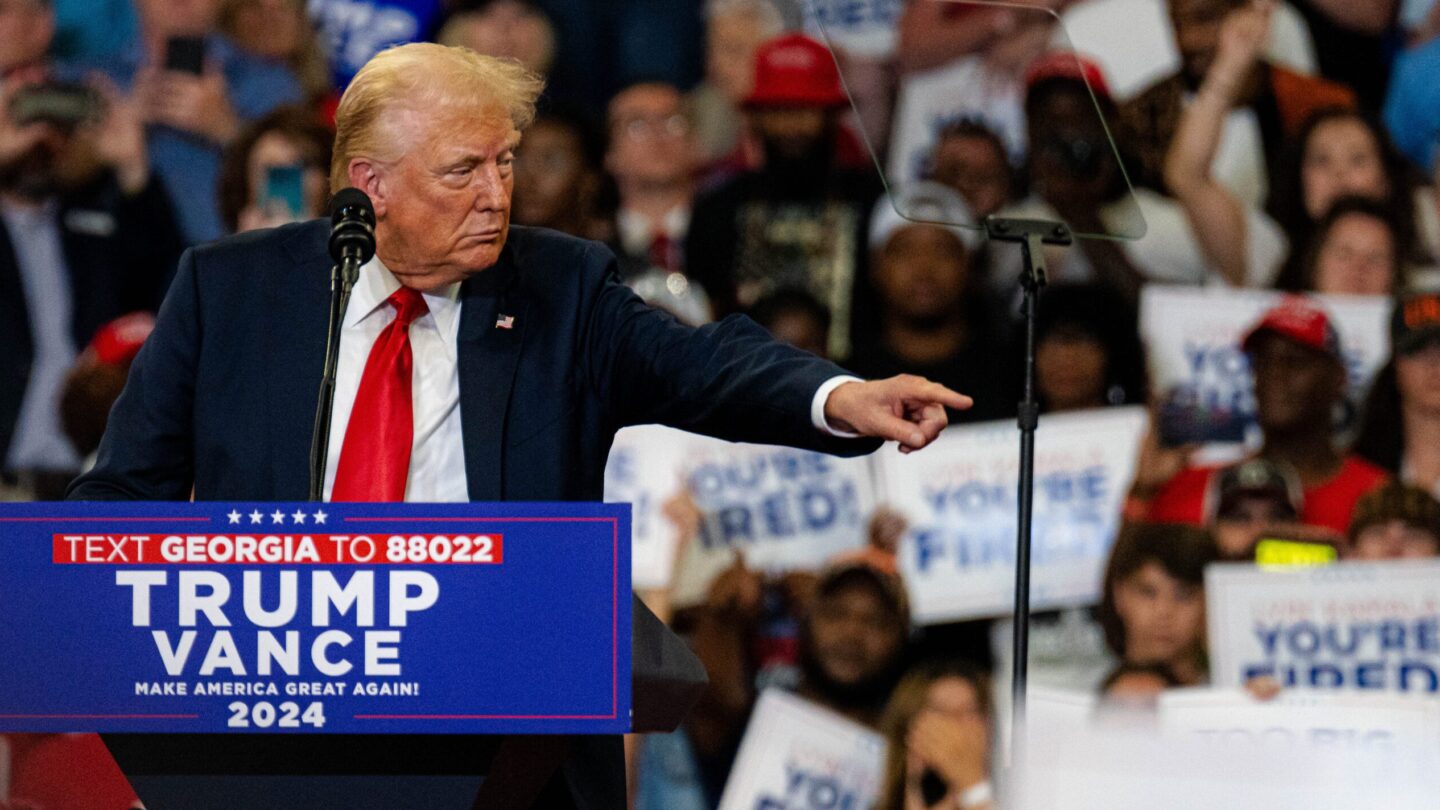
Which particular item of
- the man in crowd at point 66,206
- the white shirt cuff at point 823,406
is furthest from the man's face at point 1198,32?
the white shirt cuff at point 823,406

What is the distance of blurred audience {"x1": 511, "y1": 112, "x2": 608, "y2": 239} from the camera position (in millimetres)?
5980

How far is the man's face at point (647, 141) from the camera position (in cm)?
611

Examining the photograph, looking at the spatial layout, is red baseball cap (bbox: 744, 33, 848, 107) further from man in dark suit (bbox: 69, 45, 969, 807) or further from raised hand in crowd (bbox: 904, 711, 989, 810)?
man in dark suit (bbox: 69, 45, 969, 807)

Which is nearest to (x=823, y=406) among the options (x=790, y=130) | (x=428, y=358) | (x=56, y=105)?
(x=428, y=358)

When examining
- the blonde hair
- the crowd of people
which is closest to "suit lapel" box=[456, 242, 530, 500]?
the blonde hair

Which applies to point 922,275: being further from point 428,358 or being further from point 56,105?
point 428,358

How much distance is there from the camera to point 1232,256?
614 cm

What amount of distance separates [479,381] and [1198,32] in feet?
14.6

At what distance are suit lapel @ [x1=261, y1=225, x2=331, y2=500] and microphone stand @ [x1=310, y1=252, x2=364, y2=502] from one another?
0.21m

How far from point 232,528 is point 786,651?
385 cm

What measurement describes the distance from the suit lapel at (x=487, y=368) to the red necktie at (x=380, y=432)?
0.26ft

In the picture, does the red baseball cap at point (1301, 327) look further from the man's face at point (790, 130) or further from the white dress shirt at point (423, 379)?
the white dress shirt at point (423, 379)

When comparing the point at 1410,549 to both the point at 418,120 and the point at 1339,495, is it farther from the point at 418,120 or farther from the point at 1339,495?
the point at 418,120

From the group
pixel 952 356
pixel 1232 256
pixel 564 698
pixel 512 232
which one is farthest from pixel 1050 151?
pixel 564 698
